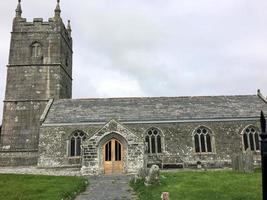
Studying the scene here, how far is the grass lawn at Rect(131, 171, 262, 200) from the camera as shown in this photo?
12330mm

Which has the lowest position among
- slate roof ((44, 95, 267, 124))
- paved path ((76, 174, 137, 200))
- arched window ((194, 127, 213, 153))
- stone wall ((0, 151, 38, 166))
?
paved path ((76, 174, 137, 200))

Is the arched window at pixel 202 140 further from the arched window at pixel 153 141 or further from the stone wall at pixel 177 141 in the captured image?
the arched window at pixel 153 141

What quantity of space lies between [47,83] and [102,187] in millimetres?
20695

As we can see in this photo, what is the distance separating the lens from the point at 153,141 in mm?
28266

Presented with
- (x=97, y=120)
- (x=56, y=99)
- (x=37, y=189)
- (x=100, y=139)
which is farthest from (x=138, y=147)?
(x=56, y=99)

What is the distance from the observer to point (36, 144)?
32.8 metres

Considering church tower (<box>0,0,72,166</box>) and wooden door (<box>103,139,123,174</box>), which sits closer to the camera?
wooden door (<box>103,139,123,174</box>)

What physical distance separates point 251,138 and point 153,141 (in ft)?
27.2

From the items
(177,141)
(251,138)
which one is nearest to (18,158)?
(177,141)

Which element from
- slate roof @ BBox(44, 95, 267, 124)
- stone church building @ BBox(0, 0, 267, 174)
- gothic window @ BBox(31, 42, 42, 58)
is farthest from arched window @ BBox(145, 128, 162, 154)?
gothic window @ BBox(31, 42, 42, 58)

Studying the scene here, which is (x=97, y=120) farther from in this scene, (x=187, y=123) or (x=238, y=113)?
(x=238, y=113)

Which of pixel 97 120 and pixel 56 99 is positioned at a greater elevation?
pixel 56 99

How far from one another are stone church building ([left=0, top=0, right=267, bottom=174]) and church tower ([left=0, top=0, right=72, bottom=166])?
0.10m

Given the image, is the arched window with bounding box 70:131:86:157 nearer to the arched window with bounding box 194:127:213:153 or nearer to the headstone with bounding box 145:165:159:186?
the arched window with bounding box 194:127:213:153
